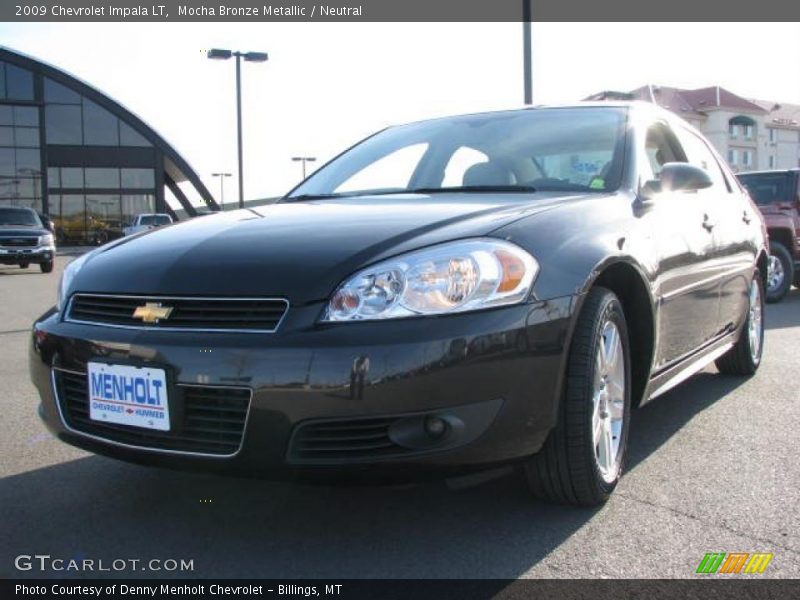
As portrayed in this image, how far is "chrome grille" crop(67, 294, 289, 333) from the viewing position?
240 cm

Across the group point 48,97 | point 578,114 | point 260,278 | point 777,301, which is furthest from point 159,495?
point 48,97

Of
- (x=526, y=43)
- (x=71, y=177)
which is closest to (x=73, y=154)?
(x=71, y=177)

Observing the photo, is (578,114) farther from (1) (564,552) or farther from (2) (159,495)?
(2) (159,495)

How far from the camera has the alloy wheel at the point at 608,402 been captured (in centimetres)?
284

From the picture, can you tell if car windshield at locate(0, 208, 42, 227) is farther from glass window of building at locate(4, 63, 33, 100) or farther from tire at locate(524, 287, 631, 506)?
glass window of building at locate(4, 63, 33, 100)

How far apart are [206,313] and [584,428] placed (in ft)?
4.03

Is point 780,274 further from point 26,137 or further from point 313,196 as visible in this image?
point 26,137

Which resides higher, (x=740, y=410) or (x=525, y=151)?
(x=525, y=151)

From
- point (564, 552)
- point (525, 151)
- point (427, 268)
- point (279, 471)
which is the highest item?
point (525, 151)

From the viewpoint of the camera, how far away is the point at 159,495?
9.92 ft

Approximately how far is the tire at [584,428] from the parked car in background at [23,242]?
60.8 ft

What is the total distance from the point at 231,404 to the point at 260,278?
38 centimetres

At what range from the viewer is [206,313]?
246 cm

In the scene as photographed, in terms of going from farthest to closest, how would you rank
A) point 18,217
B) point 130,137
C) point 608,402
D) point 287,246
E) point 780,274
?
point 130,137 < point 18,217 < point 780,274 < point 608,402 < point 287,246
